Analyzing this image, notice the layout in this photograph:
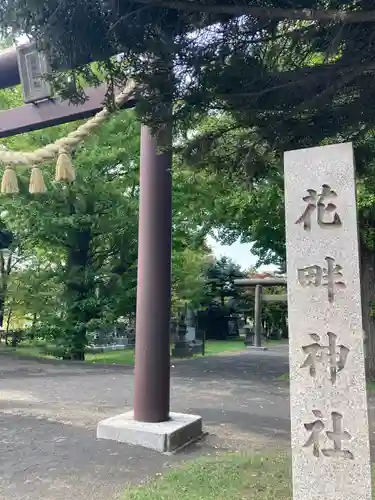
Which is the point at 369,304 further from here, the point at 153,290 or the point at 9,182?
the point at 9,182

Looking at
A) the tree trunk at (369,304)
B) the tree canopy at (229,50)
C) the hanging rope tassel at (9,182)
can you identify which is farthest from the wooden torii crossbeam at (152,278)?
the tree trunk at (369,304)

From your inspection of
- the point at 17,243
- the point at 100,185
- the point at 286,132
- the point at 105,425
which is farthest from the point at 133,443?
the point at 17,243

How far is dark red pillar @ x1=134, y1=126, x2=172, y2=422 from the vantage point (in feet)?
16.3

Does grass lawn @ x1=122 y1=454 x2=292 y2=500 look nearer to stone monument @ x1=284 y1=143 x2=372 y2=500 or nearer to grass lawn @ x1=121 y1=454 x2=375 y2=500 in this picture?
grass lawn @ x1=121 y1=454 x2=375 y2=500

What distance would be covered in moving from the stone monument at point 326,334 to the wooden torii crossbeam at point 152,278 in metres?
2.12

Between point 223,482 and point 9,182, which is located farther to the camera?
point 9,182

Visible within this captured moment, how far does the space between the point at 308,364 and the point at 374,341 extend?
7.40 metres

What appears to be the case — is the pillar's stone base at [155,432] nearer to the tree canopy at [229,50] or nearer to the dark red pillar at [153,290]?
the dark red pillar at [153,290]

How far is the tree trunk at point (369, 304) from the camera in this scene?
9719mm

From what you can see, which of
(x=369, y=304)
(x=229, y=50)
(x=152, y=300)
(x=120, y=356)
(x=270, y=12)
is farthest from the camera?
(x=120, y=356)

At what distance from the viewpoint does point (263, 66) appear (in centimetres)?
341

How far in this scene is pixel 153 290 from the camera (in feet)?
16.6

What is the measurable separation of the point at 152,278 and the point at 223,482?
208 centimetres

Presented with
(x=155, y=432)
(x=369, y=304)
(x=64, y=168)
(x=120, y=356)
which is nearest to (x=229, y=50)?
(x=64, y=168)
